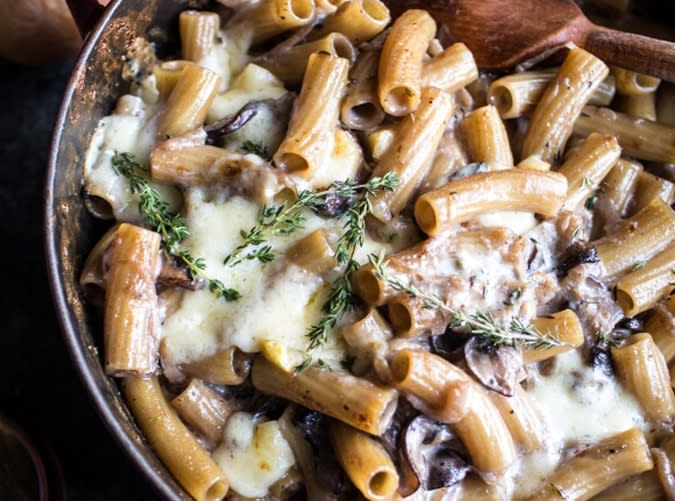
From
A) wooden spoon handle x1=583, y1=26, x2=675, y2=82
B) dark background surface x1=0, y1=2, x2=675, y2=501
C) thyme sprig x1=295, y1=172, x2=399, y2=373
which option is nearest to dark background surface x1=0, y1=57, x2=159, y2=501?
dark background surface x1=0, y1=2, x2=675, y2=501

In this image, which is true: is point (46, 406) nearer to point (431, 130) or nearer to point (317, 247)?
point (317, 247)

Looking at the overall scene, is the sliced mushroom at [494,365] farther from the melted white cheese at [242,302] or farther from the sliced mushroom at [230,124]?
the sliced mushroom at [230,124]

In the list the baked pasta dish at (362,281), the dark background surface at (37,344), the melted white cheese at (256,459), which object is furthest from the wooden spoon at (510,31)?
the melted white cheese at (256,459)

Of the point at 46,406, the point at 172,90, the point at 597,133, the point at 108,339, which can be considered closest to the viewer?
the point at 108,339

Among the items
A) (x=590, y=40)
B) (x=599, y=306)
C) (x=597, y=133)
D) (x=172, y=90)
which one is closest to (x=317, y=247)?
(x=172, y=90)

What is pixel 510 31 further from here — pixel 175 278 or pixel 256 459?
pixel 256 459

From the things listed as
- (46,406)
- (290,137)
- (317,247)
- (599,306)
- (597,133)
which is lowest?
(46,406)

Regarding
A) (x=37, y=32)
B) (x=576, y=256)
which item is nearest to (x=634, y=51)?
(x=576, y=256)
